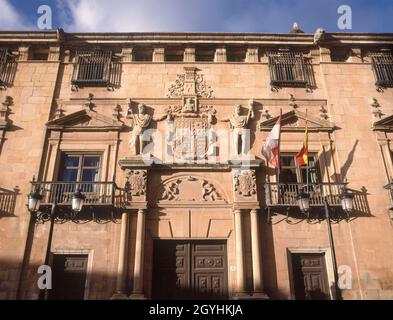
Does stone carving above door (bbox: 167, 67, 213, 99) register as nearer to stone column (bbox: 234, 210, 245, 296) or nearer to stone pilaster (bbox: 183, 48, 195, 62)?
stone pilaster (bbox: 183, 48, 195, 62)

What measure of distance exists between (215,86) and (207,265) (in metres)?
7.39

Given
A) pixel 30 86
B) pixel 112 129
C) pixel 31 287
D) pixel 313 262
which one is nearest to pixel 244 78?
pixel 112 129

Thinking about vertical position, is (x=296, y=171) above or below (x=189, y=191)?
above

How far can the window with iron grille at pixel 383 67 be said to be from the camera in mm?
15484

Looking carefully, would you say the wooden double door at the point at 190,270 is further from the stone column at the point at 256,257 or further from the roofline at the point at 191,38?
the roofline at the point at 191,38

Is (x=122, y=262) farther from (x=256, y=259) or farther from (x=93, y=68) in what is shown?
(x=93, y=68)

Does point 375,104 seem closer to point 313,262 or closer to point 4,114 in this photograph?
point 313,262

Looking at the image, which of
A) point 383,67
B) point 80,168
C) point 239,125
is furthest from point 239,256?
point 383,67

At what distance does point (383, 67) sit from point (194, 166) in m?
9.66

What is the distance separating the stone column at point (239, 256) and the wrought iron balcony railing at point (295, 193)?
3.75ft

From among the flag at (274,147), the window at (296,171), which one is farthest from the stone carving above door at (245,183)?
the window at (296,171)

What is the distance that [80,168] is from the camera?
13.6 meters

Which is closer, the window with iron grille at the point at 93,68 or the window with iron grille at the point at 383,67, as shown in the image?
the window with iron grille at the point at 93,68
